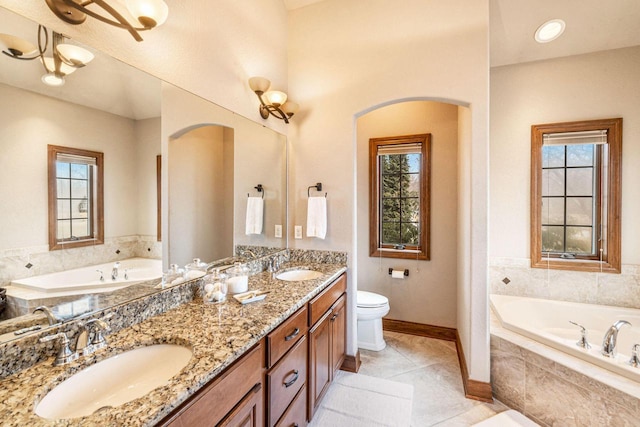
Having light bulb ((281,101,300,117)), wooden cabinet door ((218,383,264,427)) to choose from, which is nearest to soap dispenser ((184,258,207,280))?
wooden cabinet door ((218,383,264,427))

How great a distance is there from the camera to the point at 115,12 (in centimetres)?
105

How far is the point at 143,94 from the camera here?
133cm

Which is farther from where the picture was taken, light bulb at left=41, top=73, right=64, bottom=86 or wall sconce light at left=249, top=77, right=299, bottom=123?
wall sconce light at left=249, top=77, right=299, bottom=123

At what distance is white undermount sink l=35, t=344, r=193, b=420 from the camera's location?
82 centimetres

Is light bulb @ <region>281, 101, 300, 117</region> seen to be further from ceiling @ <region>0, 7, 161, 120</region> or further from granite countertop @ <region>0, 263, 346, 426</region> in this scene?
granite countertop @ <region>0, 263, 346, 426</region>

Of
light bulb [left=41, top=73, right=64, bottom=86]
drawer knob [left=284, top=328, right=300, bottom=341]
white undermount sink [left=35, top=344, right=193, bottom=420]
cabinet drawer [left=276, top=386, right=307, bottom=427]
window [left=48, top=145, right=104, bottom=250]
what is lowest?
cabinet drawer [left=276, top=386, right=307, bottom=427]

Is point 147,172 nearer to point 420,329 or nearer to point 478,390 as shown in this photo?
point 478,390

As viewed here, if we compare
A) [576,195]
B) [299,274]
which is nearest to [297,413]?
[299,274]

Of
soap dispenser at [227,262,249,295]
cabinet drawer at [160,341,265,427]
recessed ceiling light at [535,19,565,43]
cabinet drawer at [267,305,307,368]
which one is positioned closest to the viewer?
cabinet drawer at [160,341,265,427]

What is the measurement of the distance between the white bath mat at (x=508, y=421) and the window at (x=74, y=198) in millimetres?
2434

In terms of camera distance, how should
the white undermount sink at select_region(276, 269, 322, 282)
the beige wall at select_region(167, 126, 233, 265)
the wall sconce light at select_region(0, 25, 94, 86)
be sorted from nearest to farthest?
the wall sconce light at select_region(0, 25, 94, 86)
the beige wall at select_region(167, 126, 233, 265)
the white undermount sink at select_region(276, 269, 322, 282)

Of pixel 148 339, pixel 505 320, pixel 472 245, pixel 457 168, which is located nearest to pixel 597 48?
pixel 457 168

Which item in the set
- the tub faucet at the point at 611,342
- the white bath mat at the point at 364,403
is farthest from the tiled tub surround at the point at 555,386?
the white bath mat at the point at 364,403

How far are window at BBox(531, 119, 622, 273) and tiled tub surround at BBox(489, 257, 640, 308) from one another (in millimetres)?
76
